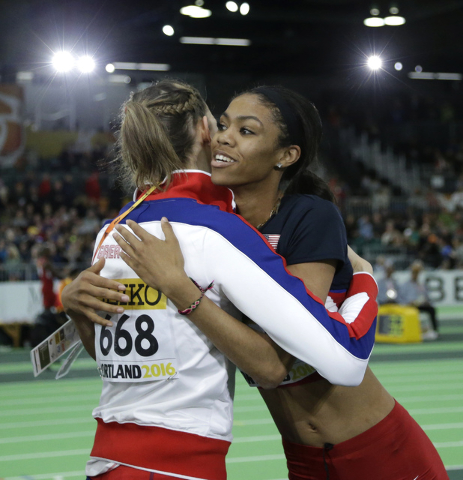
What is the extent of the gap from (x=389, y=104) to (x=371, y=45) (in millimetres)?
8428

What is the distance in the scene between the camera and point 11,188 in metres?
20.1

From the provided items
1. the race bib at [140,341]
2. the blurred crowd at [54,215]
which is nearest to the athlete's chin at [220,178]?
the race bib at [140,341]

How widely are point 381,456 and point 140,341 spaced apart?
0.85 meters

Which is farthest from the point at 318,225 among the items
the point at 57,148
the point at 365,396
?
the point at 57,148

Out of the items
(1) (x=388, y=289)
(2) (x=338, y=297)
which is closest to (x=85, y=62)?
(1) (x=388, y=289)

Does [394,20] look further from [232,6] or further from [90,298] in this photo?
[90,298]

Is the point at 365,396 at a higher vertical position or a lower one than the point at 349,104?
lower

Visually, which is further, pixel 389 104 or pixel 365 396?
pixel 389 104

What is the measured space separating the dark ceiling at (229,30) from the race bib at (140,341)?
15500 millimetres

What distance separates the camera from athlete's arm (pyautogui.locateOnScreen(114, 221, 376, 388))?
5.75 ft

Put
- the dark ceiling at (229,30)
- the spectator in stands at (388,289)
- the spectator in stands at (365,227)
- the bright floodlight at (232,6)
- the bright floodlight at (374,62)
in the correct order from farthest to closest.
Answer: the bright floodlight at (374,62) < the spectator in stands at (365,227) < the dark ceiling at (229,30) < the bright floodlight at (232,6) < the spectator in stands at (388,289)

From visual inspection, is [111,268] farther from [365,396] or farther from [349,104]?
[349,104]

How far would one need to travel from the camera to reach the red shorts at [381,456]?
2148mm

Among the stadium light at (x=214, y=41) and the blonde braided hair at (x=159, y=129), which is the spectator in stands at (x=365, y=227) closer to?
the stadium light at (x=214, y=41)
